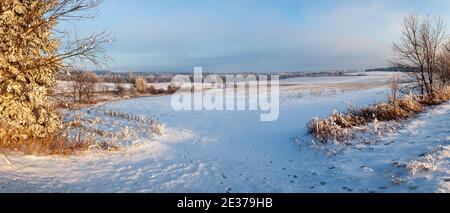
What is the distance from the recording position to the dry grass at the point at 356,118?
12516 mm

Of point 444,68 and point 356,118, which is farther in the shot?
point 444,68

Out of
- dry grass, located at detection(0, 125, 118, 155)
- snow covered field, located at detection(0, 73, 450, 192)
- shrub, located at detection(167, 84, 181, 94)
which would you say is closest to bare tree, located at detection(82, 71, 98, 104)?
shrub, located at detection(167, 84, 181, 94)

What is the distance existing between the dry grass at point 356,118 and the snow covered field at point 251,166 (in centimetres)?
53

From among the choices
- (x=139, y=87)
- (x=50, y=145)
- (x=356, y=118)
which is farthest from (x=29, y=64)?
(x=139, y=87)

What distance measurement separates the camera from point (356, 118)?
561 inches

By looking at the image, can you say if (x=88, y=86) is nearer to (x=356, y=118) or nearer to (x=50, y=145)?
(x=50, y=145)

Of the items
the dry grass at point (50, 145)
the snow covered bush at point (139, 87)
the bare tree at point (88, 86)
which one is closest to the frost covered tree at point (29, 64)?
the dry grass at point (50, 145)

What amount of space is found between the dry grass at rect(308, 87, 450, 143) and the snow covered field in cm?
53

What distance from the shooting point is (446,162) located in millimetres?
8422

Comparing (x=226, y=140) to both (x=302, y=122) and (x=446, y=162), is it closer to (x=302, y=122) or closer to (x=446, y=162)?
(x=302, y=122)

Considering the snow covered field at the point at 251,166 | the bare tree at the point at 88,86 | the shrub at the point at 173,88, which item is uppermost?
the bare tree at the point at 88,86

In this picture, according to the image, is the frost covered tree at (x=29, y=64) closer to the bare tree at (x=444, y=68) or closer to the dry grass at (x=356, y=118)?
the dry grass at (x=356, y=118)

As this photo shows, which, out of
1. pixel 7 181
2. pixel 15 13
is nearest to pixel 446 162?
pixel 7 181

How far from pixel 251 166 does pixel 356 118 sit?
17.3ft
